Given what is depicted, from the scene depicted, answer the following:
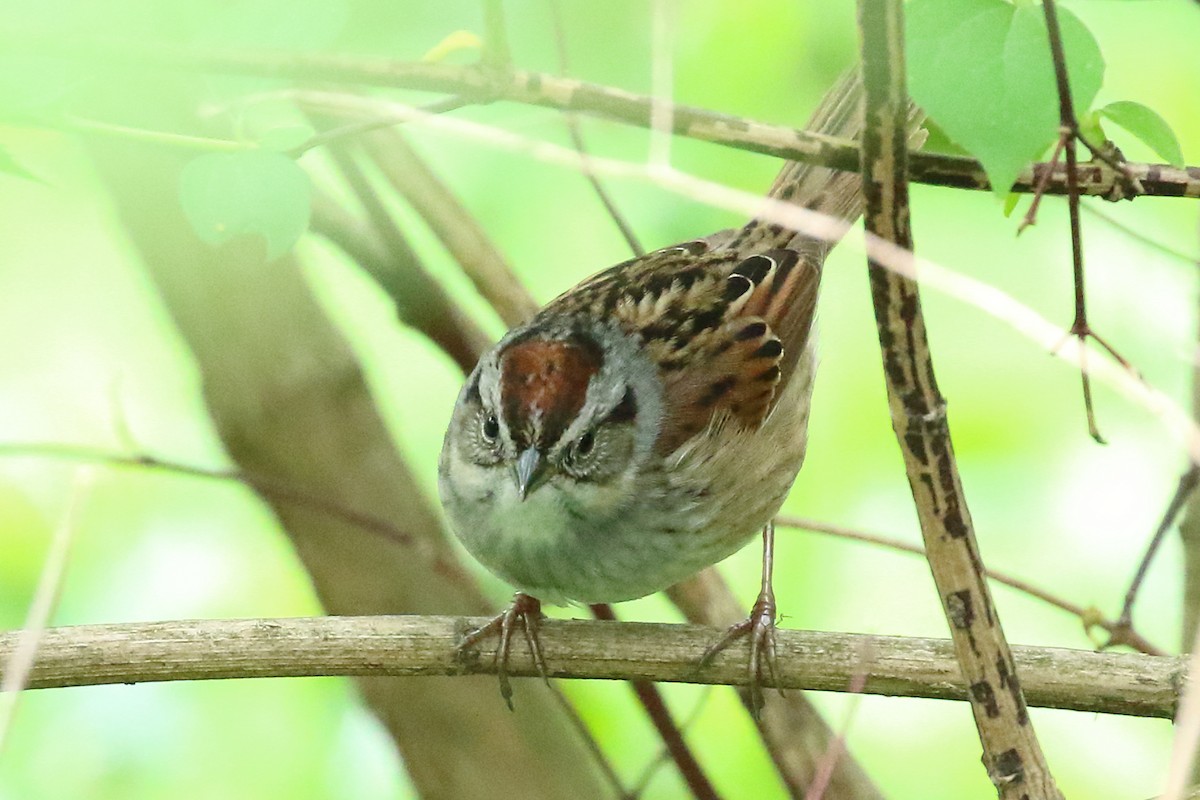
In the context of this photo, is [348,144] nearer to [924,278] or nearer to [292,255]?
[292,255]

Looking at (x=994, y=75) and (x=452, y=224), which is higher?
(x=452, y=224)

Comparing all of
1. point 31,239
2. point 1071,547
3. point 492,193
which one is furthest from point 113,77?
point 1071,547

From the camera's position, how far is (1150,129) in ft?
5.16

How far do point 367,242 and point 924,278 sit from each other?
1.55 metres

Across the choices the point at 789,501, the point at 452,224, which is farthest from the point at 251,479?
the point at 789,501

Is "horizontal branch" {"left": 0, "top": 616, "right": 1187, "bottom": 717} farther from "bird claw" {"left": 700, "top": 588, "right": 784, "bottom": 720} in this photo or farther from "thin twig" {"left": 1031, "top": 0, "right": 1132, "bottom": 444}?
"thin twig" {"left": 1031, "top": 0, "right": 1132, "bottom": 444}

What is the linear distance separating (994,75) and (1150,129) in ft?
1.02

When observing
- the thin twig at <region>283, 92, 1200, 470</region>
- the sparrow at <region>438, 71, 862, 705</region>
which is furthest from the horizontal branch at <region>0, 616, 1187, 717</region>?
the thin twig at <region>283, 92, 1200, 470</region>

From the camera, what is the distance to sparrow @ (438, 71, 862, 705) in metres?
2.46

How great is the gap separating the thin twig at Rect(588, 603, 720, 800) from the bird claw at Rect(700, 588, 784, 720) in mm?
141

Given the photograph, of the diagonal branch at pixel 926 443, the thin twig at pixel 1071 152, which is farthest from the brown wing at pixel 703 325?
the diagonal branch at pixel 926 443

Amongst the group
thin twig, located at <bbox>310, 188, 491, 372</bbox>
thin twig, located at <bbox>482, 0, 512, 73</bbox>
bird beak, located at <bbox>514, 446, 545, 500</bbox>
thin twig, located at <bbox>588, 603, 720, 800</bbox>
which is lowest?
thin twig, located at <bbox>588, 603, 720, 800</bbox>

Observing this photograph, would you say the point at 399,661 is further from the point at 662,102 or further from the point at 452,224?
the point at 452,224

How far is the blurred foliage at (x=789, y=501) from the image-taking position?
3.37 metres
